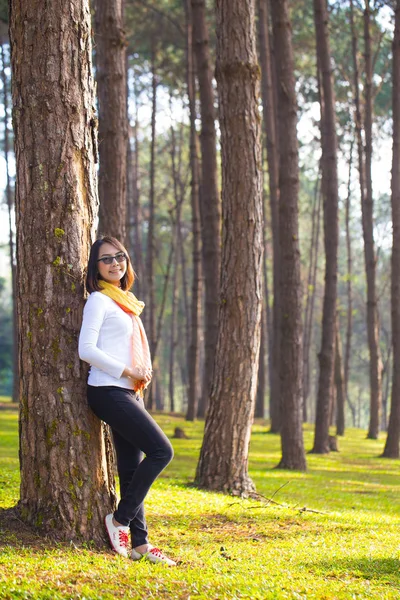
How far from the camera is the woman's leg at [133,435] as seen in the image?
6152 mm

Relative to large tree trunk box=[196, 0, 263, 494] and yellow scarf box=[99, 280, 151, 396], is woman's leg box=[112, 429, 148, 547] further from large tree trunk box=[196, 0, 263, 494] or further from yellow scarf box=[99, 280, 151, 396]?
large tree trunk box=[196, 0, 263, 494]

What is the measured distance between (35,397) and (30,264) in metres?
1.06

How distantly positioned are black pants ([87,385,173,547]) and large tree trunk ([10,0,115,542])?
28cm

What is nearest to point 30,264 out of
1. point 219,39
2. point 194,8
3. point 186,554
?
point 186,554

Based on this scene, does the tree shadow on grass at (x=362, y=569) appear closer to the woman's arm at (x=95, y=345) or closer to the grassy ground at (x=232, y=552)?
the grassy ground at (x=232, y=552)

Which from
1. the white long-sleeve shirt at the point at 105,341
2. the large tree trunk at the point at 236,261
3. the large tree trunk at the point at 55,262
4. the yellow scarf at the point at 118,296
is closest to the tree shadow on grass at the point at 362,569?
the large tree trunk at the point at 55,262

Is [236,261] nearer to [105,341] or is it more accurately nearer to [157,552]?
[105,341]

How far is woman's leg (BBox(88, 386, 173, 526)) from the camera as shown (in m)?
6.15

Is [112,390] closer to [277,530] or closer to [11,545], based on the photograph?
[11,545]

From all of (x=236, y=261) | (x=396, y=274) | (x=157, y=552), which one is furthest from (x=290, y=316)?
(x=157, y=552)

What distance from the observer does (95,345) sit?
618 cm

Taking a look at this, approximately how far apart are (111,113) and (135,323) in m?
6.39

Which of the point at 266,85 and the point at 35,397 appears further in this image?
the point at 266,85

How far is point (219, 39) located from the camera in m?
11.3
